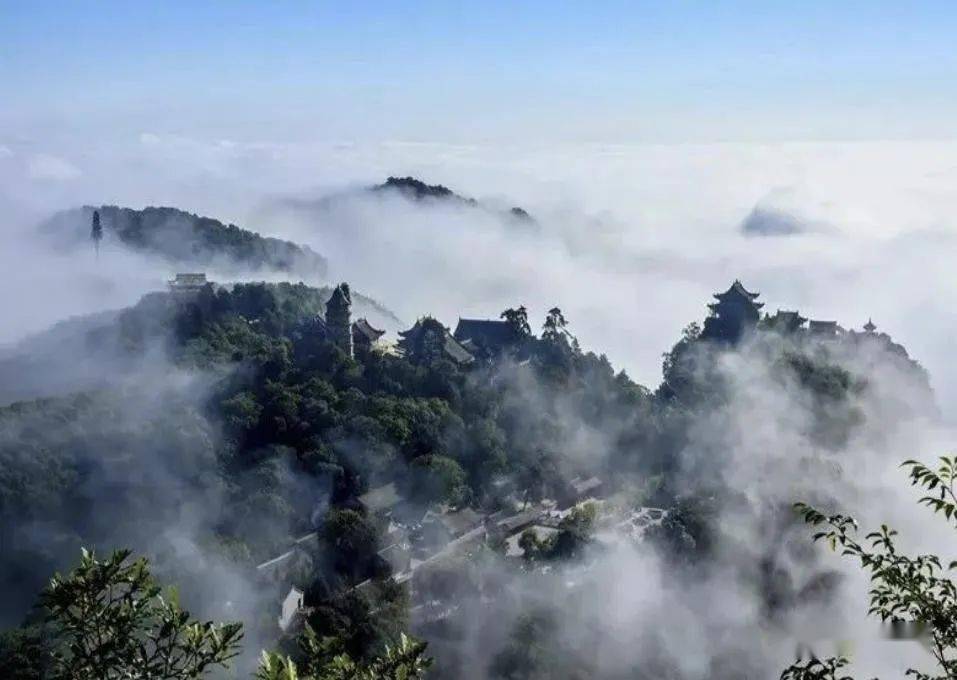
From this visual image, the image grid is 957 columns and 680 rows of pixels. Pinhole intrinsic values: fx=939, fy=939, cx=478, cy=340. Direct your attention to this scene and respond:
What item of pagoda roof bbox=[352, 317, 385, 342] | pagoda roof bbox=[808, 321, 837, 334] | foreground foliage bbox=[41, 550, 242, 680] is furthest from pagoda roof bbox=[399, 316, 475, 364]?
foreground foliage bbox=[41, 550, 242, 680]

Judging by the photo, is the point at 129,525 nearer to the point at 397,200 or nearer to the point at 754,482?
the point at 754,482

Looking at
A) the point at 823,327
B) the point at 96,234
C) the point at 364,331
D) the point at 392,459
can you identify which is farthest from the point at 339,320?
the point at 96,234

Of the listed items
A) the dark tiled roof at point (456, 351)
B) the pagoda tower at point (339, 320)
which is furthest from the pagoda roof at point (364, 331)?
the dark tiled roof at point (456, 351)

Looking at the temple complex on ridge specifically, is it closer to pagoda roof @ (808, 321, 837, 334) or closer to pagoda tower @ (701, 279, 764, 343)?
pagoda tower @ (701, 279, 764, 343)

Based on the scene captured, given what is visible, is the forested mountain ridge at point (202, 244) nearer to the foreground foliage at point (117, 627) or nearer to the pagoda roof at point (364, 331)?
the pagoda roof at point (364, 331)

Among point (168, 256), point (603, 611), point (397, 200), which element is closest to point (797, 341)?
point (603, 611)
